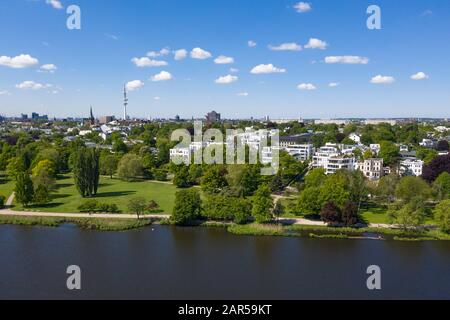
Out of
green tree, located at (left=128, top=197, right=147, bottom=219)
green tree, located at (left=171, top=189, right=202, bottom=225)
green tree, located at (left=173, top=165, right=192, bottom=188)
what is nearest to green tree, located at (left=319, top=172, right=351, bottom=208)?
green tree, located at (left=171, top=189, right=202, bottom=225)

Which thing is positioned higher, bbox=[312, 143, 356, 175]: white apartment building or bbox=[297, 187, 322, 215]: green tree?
bbox=[312, 143, 356, 175]: white apartment building

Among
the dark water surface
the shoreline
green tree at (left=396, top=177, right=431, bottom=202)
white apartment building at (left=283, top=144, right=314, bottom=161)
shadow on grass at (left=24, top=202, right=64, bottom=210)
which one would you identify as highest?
white apartment building at (left=283, top=144, right=314, bottom=161)

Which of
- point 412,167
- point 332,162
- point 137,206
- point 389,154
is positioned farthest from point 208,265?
point 389,154

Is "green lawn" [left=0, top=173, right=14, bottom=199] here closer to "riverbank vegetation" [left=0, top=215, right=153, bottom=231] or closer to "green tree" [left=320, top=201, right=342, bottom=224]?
"riverbank vegetation" [left=0, top=215, right=153, bottom=231]

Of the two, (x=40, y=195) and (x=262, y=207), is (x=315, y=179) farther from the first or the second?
(x=40, y=195)

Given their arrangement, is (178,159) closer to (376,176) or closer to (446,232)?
(376,176)

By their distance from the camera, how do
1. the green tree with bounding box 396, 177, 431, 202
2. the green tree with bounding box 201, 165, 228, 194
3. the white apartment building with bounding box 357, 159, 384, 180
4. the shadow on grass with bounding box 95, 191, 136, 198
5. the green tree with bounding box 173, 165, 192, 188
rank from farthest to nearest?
1. the white apartment building with bounding box 357, 159, 384, 180
2. the green tree with bounding box 173, 165, 192, 188
3. the green tree with bounding box 201, 165, 228, 194
4. the shadow on grass with bounding box 95, 191, 136, 198
5. the green tree with bounding box 396, 177, 431, 202
